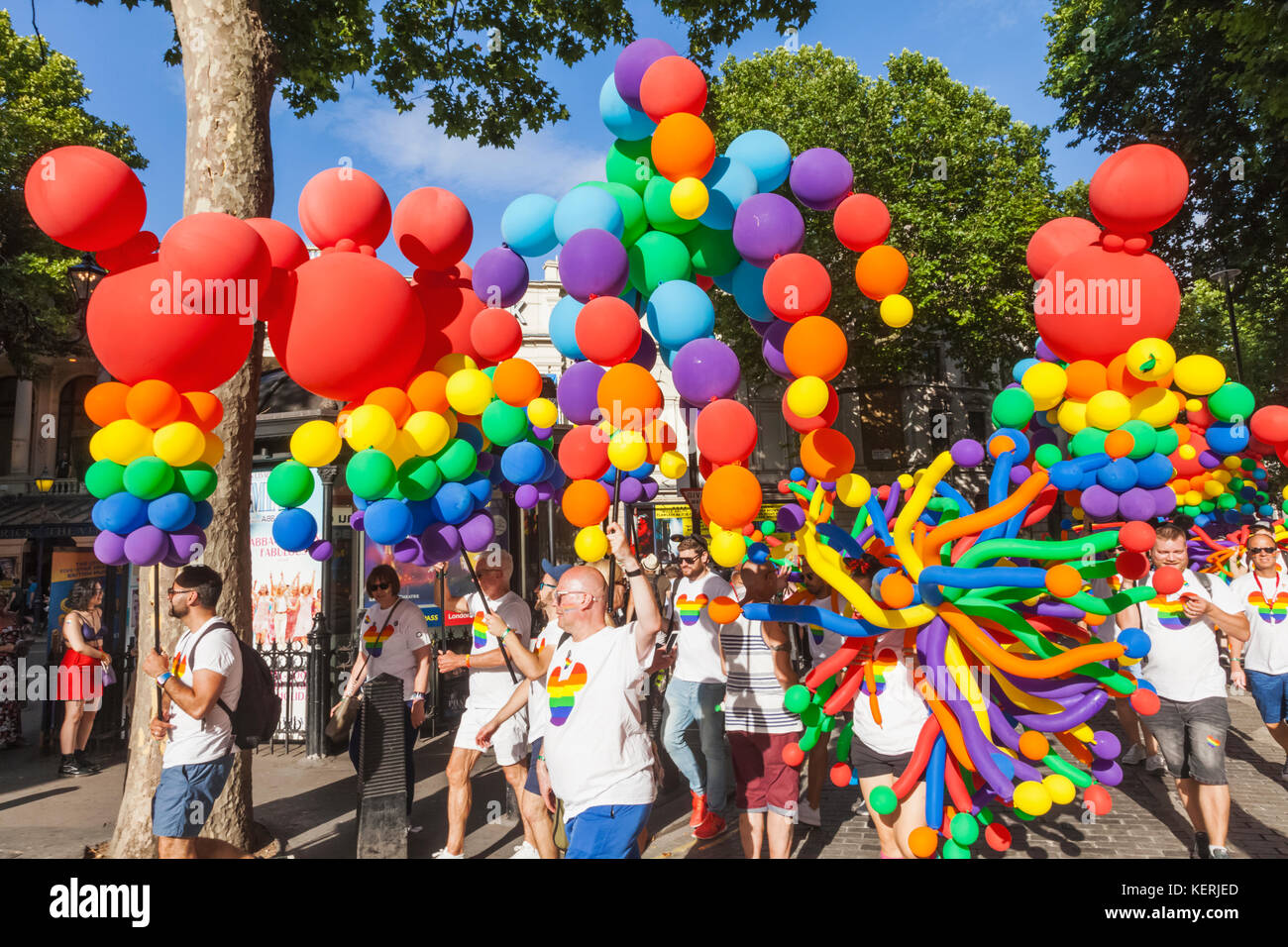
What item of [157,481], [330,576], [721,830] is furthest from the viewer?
[330,576]

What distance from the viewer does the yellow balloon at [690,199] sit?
10.9 ft

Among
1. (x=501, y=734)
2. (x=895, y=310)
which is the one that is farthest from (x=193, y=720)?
(x=895, y=310)

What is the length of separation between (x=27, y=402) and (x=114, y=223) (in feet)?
93.5

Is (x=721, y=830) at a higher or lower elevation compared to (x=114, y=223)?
lower

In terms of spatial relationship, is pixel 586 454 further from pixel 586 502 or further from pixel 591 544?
pixel 591 544

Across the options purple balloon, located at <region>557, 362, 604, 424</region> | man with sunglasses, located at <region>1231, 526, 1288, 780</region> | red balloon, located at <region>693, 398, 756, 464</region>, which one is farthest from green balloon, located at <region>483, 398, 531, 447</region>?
man with sunglasses, located at <region>1231, 526, 1288, 780</region>

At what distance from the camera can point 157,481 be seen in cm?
312

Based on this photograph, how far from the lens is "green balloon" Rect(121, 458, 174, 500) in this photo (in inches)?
121

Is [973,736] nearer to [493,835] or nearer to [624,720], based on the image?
[624,720]

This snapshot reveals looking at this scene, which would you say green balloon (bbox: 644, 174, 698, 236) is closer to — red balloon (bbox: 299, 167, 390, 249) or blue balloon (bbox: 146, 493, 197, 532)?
red balloon (bbox: 299, 167, 390, 249)

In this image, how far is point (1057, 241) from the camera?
373 cm

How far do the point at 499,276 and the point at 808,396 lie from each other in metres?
1.91

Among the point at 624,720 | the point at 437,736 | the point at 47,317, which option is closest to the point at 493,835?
the point at 624,720
